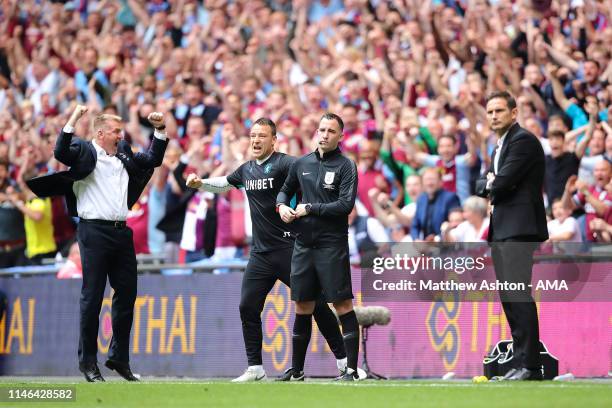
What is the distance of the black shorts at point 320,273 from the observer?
10.9 m

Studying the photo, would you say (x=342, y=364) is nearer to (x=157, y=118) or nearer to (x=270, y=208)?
(x=270, y=208)

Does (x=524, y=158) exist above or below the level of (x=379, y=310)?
above

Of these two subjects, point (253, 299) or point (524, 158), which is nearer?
point (524, 158)

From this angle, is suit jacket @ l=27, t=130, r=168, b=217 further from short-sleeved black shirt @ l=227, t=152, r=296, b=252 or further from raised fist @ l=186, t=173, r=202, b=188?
short-sleeved black shirt @ l=227, t=152, r=296, b=252

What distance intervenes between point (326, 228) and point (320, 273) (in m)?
0.39

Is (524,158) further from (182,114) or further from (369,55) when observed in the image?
(182,114)

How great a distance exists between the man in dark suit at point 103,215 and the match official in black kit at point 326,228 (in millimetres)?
1697

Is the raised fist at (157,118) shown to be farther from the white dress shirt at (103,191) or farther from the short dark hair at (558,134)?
the short dark hair at (558,134)

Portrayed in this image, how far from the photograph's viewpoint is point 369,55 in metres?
19.3

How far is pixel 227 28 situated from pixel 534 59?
271 inches

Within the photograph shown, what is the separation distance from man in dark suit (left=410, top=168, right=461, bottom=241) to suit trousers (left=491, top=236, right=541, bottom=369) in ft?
15.4

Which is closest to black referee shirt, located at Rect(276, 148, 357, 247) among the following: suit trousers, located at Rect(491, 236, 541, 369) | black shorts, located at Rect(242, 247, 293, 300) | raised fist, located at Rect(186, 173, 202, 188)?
black shorts, located at Rect(242, 247, 293, 300)

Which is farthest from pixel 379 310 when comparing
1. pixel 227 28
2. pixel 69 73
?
pixel 69 73

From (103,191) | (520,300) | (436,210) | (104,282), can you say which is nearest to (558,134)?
(436,210)
